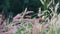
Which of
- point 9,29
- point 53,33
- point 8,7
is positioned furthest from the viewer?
point 8,7

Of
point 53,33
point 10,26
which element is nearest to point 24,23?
point 10,26

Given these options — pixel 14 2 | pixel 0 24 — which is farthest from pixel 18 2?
pixel 0 24

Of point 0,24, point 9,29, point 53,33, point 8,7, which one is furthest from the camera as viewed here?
point 8,7

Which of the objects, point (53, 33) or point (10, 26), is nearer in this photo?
point (53, 33)

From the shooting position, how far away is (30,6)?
6430 mm

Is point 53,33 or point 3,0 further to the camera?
point 3,0

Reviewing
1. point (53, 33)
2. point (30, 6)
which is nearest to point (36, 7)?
point (30, 6)

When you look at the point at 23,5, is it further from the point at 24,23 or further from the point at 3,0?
the point at 24,23

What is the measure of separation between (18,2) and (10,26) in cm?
342

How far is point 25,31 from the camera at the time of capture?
2.87m

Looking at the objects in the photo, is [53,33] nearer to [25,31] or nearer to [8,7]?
[25,31]

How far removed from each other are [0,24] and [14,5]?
3161 millimetres

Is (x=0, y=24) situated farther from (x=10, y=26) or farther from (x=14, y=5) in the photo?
(x=14, y=5)

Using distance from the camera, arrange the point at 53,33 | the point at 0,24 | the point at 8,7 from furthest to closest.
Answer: the point at 8,7 < the point at 0,24 < the point at 53,33
